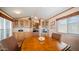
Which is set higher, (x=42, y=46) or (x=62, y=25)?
(x=62, y=25)

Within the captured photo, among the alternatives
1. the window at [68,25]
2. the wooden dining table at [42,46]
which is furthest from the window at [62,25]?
the wooden dining table at [42,46]

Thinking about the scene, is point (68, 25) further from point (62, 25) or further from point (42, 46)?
point (42, 46)

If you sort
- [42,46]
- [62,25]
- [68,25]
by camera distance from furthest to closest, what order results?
[62,25] < [68,25] < [42,46]

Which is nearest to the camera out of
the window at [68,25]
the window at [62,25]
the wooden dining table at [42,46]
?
the wooden dining table at [42,46]

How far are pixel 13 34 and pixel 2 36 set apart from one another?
191 millimetres

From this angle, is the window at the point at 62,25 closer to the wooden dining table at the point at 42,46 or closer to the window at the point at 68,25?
the window at the point at 68,25

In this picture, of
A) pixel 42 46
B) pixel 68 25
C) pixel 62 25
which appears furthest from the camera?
pixel 62 25

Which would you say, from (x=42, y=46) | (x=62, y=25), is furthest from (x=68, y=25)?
(x=42, y=46)

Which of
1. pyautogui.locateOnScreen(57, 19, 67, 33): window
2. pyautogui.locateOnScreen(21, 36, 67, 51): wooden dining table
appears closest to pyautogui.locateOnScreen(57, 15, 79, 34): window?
pyautogui.locateOnScreen(57, 19, 67, 33): window
